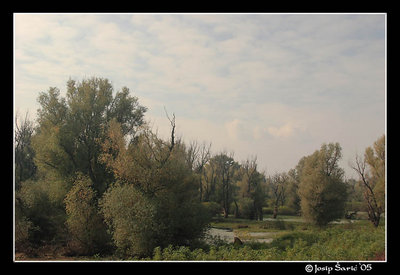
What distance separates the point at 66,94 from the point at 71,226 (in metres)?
12.6

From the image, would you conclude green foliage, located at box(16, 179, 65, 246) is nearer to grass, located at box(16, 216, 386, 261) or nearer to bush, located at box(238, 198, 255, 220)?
grass, located at box(16, 216, 386, 261)

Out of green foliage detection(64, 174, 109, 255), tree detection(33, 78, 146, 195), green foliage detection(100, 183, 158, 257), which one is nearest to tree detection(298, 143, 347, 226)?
tree detection(33, 78, 146, 195)

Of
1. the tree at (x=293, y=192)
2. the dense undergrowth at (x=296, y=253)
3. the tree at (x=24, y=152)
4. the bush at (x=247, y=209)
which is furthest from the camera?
the tree at (x=293, y=192)

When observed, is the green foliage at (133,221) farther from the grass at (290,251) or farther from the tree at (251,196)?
the tree at (251,196)

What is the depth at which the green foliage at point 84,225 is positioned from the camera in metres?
23.2

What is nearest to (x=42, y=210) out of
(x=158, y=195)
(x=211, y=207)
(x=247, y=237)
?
(x=158, y=195)

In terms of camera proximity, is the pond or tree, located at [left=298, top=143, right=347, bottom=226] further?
tree, located at [left=298, top=143, right=347, bottom=226]

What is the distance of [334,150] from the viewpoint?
4256 cm

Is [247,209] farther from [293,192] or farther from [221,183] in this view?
[293,192]

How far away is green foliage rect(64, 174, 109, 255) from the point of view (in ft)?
76.1

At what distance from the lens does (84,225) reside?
915 inches

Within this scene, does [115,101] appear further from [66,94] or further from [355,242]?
[355,242]

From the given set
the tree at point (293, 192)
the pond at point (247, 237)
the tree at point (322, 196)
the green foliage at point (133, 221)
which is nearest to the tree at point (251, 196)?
the tree at point (293, 192)
